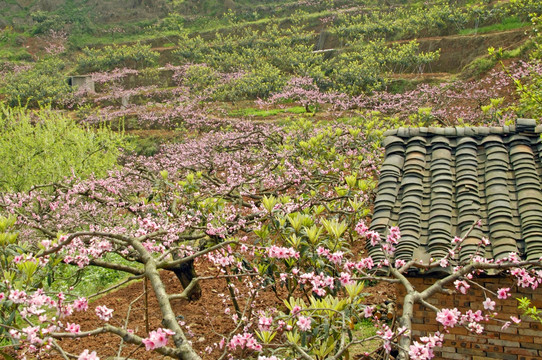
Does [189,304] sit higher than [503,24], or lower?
lower

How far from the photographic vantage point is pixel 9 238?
4066 mm

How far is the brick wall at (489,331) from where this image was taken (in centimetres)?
430

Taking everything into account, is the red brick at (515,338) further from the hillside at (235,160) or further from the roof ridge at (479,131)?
the roof ridge at (479,131)

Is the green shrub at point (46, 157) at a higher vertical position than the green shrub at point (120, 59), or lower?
lower

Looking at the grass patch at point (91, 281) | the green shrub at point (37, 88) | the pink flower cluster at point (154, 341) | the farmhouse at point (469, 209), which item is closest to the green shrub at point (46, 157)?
the grass patch at point (91, 281)

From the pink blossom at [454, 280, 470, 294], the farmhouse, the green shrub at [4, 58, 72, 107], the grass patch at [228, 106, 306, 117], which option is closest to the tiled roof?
the farmhouse

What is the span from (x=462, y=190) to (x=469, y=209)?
0.34 meters

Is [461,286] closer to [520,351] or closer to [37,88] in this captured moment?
[520,351]

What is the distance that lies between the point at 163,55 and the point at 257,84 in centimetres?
1630

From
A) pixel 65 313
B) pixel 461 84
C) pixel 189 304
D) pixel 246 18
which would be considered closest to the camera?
pixel 65 313

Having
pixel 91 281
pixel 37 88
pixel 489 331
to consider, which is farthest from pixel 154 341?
pixel 37 88

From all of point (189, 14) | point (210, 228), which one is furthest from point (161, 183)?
point (189, 14)

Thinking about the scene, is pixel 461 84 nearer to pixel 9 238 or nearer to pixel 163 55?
pixel 9 238

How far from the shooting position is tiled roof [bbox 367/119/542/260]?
4176 millimetres
